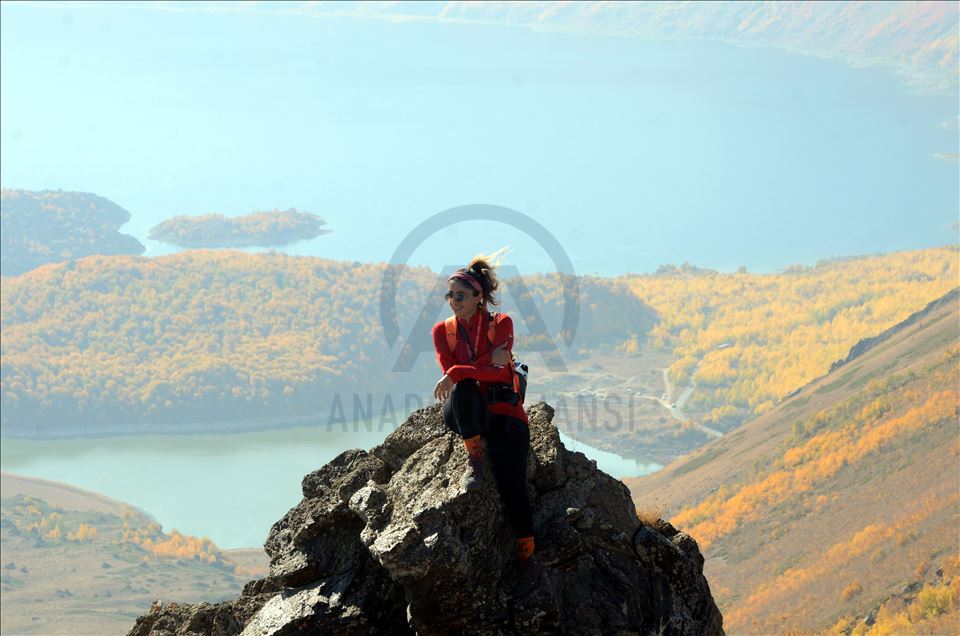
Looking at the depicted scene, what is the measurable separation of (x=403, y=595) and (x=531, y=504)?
5.86 feet

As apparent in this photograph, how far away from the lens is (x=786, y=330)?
18338 centimetres

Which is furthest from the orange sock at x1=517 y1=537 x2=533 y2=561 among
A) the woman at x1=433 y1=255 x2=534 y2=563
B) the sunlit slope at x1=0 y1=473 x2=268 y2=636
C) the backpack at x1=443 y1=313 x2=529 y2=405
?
the sunlit slope at x1=0 y1=473 x2=268 y2=636

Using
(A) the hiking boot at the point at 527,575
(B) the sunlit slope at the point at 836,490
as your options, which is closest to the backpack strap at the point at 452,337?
(A) the hiking boot at the point at 527,575

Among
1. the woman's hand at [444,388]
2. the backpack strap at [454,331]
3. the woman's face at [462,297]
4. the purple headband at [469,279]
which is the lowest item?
the woman's hand at [444,388]

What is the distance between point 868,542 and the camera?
165 ft

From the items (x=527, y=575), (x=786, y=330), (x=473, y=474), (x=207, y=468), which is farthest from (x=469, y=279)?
(x=786, y=330)

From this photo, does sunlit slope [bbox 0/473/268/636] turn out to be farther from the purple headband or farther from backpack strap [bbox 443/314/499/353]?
the purple headband

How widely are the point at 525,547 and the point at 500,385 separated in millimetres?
1784

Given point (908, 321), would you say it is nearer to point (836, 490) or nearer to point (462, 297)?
point (836, 490)

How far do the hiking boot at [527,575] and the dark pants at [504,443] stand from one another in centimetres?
31

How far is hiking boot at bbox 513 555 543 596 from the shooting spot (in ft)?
38.3

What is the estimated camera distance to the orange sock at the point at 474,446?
1198cm

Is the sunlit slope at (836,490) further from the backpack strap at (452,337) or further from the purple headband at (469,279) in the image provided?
the purple headband at (469,279)

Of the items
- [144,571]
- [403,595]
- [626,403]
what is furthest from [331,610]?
[626,403]
